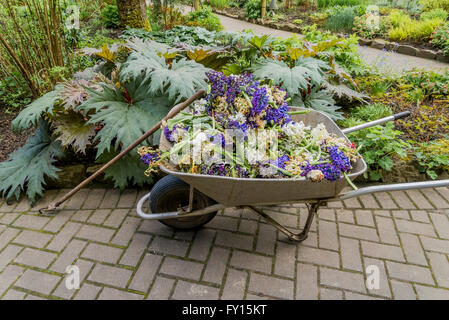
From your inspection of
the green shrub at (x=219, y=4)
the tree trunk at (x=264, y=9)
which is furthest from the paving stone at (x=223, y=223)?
the green shrub at (x=219, y=4)

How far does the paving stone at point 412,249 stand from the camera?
2236 millimetres

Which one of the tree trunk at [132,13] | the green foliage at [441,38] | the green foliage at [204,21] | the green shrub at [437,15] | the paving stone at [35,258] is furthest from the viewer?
the green foliage at [204,21]

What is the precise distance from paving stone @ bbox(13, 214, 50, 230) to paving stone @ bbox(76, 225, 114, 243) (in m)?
0.37

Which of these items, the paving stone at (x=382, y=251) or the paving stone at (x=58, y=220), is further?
the paving stone at (x=58, y=220)

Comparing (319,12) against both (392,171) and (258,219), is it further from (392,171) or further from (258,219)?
(258,219)

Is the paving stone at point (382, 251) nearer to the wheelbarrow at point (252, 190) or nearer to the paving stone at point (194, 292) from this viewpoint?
the wheelbarrow at point (252, 190)

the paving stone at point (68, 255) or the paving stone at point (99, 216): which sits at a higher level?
the paving stone at point (99, 216)

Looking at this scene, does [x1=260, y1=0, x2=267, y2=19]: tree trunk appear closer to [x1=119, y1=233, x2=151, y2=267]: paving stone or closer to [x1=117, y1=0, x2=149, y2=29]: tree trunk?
[x1=117, y1=0, x2=149, y2=29]: tree trunk

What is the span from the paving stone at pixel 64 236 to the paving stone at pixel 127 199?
384 mm

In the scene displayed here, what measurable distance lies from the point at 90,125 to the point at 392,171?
2.85 meters

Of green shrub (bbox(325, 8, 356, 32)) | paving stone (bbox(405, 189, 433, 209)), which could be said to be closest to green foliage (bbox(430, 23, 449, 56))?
green shrub (bbox(325, 8, 356, 32))

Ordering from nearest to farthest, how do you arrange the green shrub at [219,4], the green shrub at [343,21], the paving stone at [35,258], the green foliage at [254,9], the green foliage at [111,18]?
the paving stone at [35,258], the green foliage at [111,18], the green shrub at [343,21], the green foliage at [254,9], the green shrub at [219,4]
